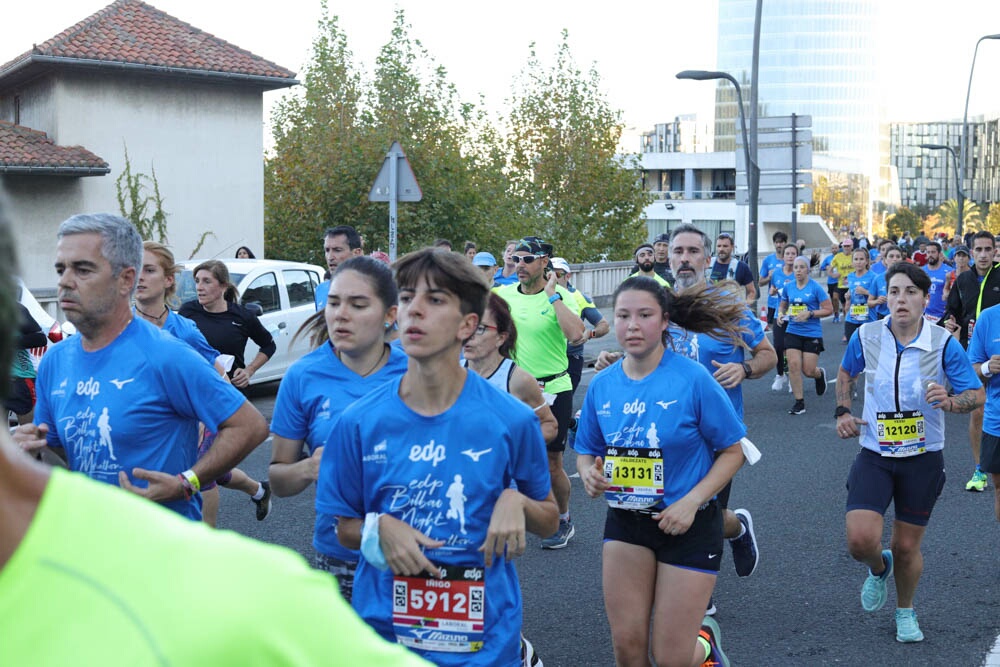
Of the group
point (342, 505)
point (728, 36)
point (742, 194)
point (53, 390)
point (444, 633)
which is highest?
point (728, 36)

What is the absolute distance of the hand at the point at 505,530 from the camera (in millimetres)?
3256

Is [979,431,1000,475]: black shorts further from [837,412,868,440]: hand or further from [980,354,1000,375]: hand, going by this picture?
[837,412,868,440]: hand

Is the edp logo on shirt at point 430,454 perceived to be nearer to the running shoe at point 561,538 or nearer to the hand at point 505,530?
the hand at point 505,530

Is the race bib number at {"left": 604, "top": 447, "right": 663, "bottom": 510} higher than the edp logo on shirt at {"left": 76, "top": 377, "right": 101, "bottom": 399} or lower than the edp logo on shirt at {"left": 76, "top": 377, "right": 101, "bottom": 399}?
lower

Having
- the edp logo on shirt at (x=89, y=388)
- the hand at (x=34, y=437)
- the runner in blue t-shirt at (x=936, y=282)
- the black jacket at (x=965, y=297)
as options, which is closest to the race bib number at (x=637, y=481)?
the edp logo on shirt at (x=89, y=388)

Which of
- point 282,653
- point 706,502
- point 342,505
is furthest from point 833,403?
point 282,653

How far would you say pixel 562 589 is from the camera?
687cm

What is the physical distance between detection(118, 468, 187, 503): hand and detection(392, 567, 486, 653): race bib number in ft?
2.87

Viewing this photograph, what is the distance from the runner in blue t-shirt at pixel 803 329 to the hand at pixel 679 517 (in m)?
9.80

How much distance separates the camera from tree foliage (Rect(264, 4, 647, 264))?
28.1 meters

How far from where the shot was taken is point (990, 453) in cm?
752

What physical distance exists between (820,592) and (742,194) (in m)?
19.5

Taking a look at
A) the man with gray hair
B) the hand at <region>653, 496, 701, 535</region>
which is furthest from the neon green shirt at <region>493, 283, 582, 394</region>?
the man with gray hair

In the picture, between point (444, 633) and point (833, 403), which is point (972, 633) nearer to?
point (444, 633)
